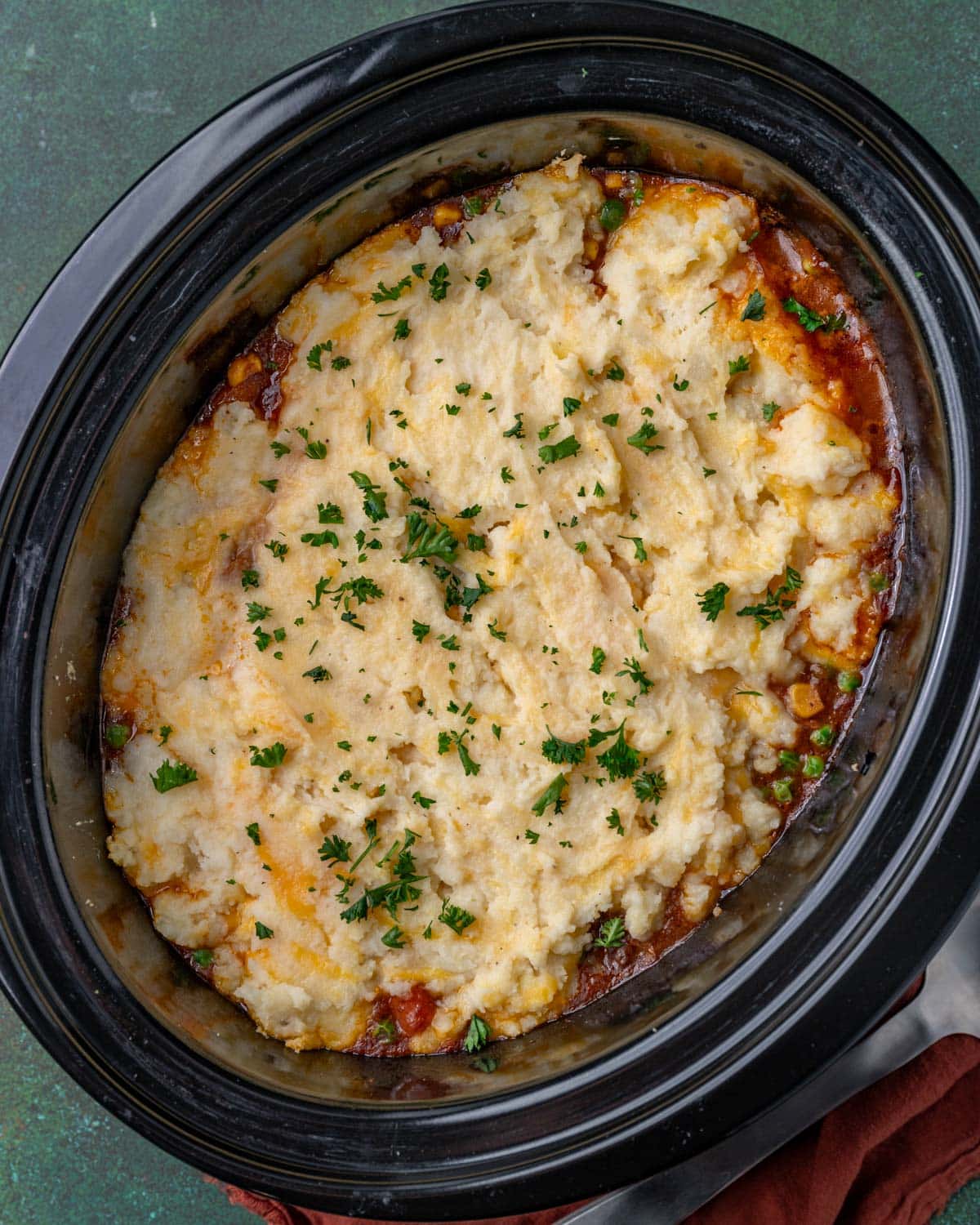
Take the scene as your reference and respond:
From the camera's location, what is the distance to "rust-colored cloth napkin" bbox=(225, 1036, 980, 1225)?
11.5ft

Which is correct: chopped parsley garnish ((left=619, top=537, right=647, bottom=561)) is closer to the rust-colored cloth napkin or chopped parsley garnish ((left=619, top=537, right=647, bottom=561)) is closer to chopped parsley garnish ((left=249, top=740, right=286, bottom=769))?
chopped parsley garnish ((left=249, top=740, right=286, bottom=769))

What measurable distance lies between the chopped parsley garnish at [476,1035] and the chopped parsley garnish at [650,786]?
837 millimetres

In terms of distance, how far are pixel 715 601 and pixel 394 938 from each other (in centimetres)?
138

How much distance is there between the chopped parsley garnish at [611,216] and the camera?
340cm

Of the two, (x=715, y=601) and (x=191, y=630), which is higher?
(x=191, y=630)

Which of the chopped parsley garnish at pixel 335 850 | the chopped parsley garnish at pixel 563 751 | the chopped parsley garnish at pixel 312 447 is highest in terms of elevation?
the chopped parsley garnish at pixel 312 447

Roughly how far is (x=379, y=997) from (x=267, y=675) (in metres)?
1.06

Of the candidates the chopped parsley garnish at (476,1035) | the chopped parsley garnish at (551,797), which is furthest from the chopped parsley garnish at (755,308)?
the chopped parsley garnish at (476,1035)

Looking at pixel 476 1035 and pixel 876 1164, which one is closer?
pixel 476 1035

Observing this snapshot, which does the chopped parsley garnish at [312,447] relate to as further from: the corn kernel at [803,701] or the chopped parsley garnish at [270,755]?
the corn kernel at [803,701]

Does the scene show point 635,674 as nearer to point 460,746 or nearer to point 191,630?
point 460,746

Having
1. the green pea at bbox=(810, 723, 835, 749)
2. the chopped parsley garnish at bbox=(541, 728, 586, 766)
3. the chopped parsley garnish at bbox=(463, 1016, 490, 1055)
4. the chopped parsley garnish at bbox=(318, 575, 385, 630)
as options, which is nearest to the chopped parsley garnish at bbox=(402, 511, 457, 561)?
the chopped parsley garnish at bbox=(318, 575, 385, 630)

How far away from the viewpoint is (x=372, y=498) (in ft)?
10.6

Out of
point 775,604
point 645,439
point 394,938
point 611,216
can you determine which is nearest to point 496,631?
point 645,439
